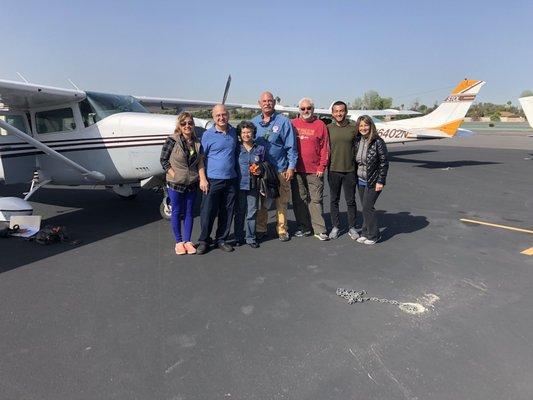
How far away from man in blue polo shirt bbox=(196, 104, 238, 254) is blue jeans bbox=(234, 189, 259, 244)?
15 centimetres

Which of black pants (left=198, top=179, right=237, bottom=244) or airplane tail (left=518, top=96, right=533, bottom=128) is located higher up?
airplane tail (left=518, top=96, right=533, bottom=128)

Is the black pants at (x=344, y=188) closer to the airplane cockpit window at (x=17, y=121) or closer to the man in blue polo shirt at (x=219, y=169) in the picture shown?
the man in blue polo shirt at (x=219, y=169)

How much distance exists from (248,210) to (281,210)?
0.49 m

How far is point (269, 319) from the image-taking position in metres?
2.97

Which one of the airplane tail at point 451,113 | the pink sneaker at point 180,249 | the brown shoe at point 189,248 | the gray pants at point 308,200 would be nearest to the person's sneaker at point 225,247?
the brown shoe at point 189,248

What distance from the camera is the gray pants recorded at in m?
4.82

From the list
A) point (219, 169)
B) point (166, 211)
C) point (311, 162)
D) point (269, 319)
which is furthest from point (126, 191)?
point (269, 319)

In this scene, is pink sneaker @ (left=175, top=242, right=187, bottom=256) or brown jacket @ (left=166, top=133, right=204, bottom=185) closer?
brown jacket @ (left=166, top=133, right=204, bottom=185)

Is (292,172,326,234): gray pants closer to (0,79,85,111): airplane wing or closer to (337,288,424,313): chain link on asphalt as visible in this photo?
(337,288,424,313): chain link on asphalt

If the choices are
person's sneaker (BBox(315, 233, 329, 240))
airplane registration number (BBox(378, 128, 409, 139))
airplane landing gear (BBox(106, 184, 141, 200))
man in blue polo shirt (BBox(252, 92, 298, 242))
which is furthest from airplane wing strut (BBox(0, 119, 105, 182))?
airplane registration number (BBox(378, 128, 409, 139))

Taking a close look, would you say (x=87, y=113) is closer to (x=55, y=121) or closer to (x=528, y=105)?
(x=55, y=121)

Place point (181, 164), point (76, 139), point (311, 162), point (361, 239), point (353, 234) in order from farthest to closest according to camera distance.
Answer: point (76, 139), point (353, 234), point (361, 239), point (311, 162), point (181, 164)

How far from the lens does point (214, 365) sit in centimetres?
241

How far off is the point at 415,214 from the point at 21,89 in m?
6.28
